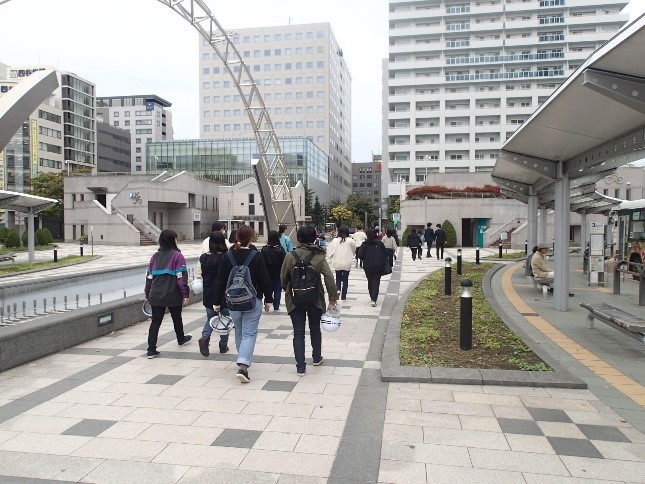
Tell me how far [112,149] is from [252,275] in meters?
111

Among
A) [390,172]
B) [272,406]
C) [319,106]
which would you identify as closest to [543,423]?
[272,406]

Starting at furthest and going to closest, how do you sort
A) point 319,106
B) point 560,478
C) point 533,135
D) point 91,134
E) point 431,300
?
point 319,106 → point 91,134 → point 431,300 → point 533,135 → point 560,478

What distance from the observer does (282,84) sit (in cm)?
9906

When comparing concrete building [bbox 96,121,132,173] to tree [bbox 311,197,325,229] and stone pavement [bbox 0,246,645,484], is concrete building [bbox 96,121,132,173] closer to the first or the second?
tree [bbox 311,197,325,229]

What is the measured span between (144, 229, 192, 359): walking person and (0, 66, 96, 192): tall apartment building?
71764mm

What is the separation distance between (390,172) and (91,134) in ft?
181

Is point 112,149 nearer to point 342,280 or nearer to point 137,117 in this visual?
point 137,117

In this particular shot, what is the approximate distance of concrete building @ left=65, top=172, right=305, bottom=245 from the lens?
4888 centimetres

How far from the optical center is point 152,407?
4812mm

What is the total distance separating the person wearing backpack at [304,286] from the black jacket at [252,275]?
0.76ft

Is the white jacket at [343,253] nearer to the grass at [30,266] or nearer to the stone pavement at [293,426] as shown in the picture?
the stone pavement at [293,426]

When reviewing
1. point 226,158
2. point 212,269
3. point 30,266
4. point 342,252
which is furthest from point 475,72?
point 212,269

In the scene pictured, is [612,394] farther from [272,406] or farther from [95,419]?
[95,419]

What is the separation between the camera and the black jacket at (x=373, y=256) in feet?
33.6
